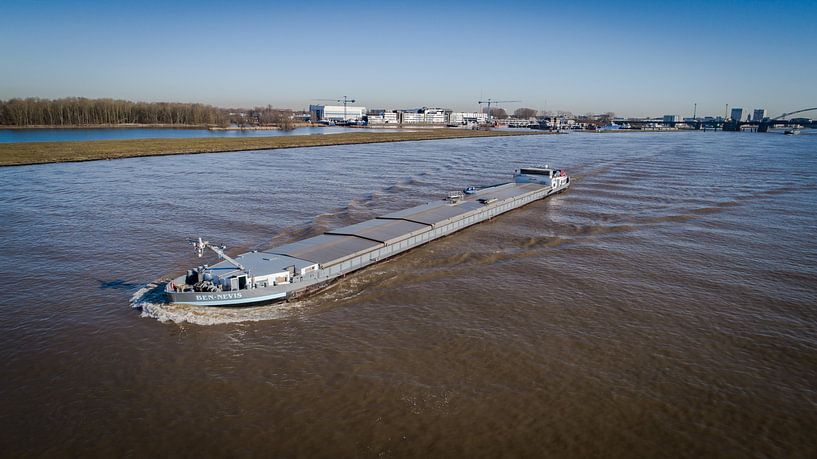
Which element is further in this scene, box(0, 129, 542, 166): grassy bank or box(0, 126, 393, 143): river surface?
box(0, 126, 393, 143): river surface

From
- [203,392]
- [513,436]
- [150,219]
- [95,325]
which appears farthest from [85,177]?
[513,436]

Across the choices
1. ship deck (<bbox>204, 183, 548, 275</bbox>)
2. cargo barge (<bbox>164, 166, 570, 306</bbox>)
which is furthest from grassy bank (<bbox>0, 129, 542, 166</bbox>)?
ship deck (<bbox>204, 183, 548, 275</bbox>)

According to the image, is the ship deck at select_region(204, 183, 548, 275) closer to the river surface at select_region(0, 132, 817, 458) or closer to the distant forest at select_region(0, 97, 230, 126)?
the river surface at select_region(0, 132, 817, 458)

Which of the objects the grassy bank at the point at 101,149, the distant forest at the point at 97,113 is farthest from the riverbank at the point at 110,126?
the grassy bank at the point at 101,149

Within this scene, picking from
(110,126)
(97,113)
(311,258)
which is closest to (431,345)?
(311,258)

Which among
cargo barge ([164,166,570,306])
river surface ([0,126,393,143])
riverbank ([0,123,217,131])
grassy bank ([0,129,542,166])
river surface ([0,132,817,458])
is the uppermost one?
riverbank ([0,123,217,131])

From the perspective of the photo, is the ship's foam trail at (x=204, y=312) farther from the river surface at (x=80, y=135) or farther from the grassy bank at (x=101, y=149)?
the river surface at (x=80, y=135)

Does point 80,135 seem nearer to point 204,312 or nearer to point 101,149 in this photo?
point 101,149
